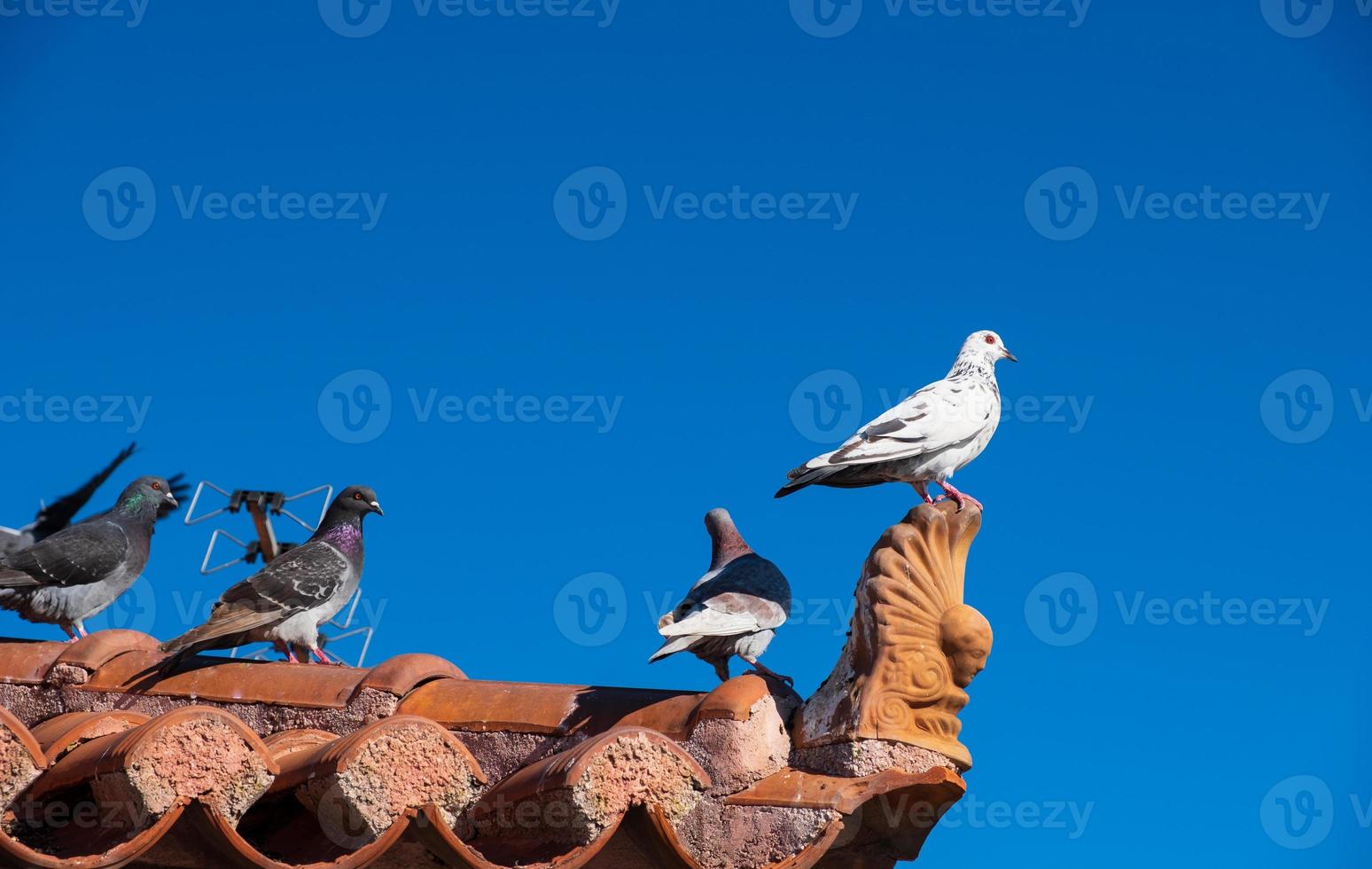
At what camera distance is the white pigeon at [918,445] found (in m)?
5.73

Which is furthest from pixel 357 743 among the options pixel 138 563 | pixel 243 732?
pixel 138 563

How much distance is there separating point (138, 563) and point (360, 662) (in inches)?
53.6

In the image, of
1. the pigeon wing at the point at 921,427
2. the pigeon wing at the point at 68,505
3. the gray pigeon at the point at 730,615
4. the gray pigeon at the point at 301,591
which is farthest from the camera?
the pigeon wing at the point at 68,505

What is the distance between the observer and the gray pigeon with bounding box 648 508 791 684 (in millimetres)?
5938

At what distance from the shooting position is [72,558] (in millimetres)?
7855

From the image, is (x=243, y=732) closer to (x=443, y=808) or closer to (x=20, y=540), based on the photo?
(x=443, y=808)

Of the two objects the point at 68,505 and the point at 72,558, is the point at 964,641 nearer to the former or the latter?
the point at 72,558

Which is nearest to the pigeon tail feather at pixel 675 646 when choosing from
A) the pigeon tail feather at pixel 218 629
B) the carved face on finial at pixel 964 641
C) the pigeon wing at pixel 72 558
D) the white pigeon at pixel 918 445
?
the white pigeon at pixel 918 445

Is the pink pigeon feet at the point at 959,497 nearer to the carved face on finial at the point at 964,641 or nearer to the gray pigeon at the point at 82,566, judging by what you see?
the carved face on finial at the point at 964,641

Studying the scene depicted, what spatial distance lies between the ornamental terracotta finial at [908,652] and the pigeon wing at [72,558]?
178 inches

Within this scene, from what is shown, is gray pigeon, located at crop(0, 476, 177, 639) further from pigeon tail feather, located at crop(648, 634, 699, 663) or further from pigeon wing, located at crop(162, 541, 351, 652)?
pigeon tail feather, located at crop(648, 634, 699, 663)

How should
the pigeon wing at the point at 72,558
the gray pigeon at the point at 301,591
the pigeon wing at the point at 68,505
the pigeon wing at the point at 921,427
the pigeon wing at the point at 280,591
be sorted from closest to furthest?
1. the pigeon wing at the point at 921,427
2. the pigeon wing at the point at 280,591
3. the gray pigeon at the point at 301,591
4. the pigeon wing at the point at 72,558
5. the pigeon wing at the point at 68,505

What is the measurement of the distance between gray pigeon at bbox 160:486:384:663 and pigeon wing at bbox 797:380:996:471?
2.75 meters

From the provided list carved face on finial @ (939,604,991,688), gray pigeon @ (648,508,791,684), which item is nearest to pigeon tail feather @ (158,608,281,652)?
gray pigeon @ (648,508,791,684)
